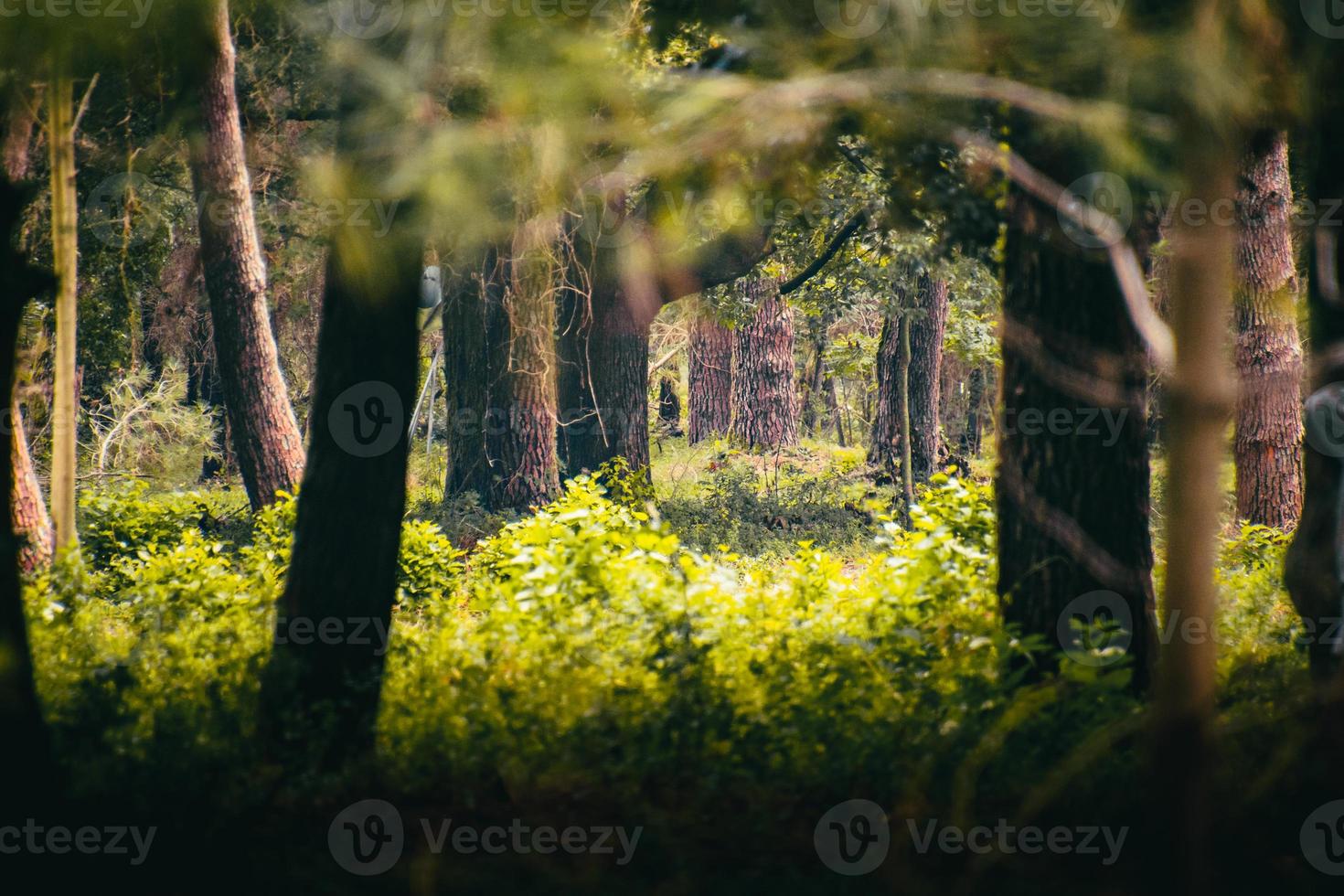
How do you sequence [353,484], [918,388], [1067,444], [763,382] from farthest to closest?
[763,382] → [918,388] → [1067,444] → [353,484]

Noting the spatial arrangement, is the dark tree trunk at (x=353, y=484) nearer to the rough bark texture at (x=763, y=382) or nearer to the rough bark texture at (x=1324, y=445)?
the rough bark texture at (x=1324, y=445)

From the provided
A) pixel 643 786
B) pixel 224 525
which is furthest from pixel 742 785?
pixel 224 525

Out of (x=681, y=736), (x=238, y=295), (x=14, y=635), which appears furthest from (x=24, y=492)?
(x=681, y=736)

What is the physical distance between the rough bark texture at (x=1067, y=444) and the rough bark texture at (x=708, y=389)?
67.7ft

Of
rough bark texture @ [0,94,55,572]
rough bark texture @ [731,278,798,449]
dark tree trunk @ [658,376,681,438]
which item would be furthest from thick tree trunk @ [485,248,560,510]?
dark tree trunk @ [658,376,681,438]

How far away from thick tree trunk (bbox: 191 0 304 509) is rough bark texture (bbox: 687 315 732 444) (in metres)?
15.7

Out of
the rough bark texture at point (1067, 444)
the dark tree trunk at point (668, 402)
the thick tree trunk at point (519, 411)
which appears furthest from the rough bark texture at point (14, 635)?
the dark tree trunk at point (668, 402)

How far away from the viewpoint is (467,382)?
14.4m

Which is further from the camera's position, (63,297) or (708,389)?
(708,389)

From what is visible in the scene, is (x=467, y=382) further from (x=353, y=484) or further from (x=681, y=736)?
(x=681, y=736)

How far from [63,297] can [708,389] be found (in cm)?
2091

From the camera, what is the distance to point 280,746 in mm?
5148

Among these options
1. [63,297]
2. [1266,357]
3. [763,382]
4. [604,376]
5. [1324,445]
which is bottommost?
[1324,445]

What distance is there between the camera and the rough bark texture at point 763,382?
24.5 metres
